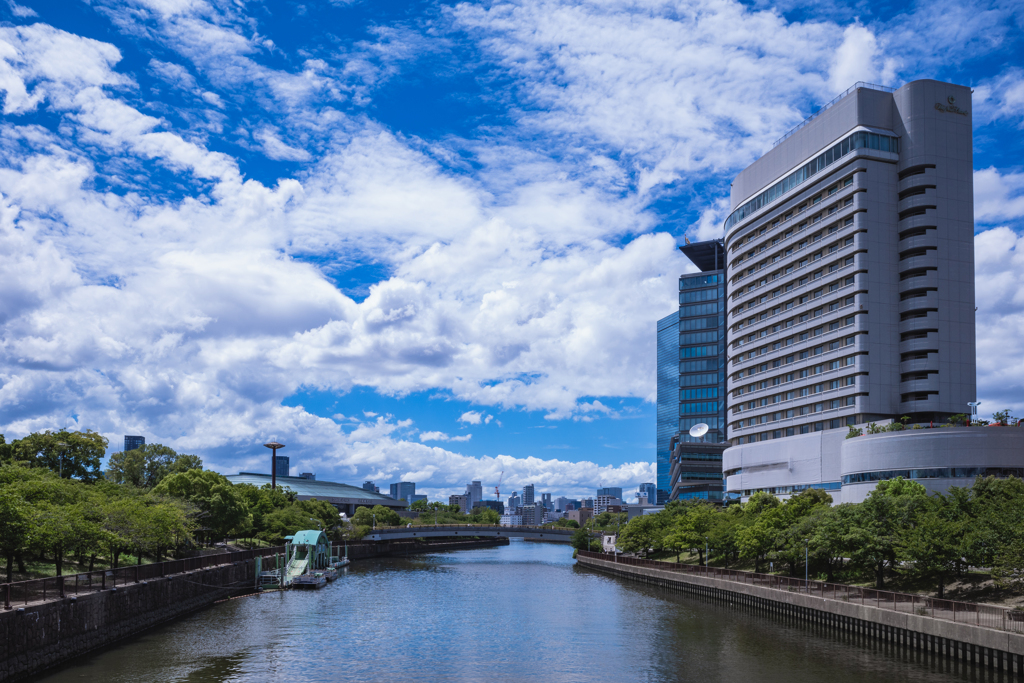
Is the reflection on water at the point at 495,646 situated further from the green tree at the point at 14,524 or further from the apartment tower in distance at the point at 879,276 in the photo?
the apartment tower in distance at the point at 879,276

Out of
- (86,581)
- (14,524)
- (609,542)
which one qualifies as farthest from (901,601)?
(609,542)

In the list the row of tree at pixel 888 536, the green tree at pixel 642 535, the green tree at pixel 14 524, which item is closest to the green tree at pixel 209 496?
the green tree at pixel 14 524

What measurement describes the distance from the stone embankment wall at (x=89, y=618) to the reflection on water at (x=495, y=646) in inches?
42.8

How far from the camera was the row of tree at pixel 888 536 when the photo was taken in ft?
175

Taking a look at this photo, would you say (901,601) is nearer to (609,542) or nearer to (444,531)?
(609,542)

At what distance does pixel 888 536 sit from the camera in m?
64.6

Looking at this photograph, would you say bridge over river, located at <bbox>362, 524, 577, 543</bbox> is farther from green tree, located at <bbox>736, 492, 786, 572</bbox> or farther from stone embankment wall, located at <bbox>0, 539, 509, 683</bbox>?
stone embankment wall, located at <bbox>0, 539, 509, 683</bbox>

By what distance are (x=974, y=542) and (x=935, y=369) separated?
6351 cm

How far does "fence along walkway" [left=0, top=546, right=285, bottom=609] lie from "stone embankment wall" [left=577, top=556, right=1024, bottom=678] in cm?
5082

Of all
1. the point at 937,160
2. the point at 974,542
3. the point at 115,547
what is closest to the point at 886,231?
the point at 937,160

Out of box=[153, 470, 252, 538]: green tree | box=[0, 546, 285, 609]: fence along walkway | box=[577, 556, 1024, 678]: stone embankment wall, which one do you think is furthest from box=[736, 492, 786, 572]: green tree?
box=[153, 470, 252, 538]: green tree

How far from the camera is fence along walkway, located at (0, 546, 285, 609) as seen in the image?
41.4 meters

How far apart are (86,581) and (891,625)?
51734 mm

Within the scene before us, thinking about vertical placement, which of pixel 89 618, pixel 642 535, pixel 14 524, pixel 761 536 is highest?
pixel 14 524
